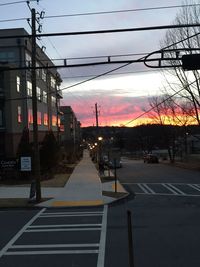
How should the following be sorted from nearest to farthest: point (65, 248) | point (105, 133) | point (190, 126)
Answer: point (65, 248) < point (190, 126) < point (105, 133)

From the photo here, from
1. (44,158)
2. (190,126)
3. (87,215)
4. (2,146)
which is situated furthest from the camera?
(190,126)

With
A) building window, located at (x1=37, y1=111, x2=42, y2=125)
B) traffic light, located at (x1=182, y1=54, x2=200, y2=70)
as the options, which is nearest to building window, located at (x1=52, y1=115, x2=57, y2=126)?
building window, located at (x1=37, y1=111, x2=42, y2=125)

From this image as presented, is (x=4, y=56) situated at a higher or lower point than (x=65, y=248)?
higher

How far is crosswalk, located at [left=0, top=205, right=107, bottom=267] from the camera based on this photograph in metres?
11.7

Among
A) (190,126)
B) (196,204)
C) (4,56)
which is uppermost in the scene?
(4,56)

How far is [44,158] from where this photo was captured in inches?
1561

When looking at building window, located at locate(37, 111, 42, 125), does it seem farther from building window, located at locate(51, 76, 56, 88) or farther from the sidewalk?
the sidewalk

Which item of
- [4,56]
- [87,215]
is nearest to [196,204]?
[87,215]

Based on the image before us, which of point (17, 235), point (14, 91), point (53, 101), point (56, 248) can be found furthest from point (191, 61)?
point (53, 101)

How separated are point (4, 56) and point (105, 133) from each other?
10044 centimetres

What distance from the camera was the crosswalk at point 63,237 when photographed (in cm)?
1173

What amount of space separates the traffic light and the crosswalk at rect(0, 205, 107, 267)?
4.75 metres

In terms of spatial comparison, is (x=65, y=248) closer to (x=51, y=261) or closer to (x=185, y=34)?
(x=51, y=261)

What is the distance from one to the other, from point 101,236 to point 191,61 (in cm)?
500
